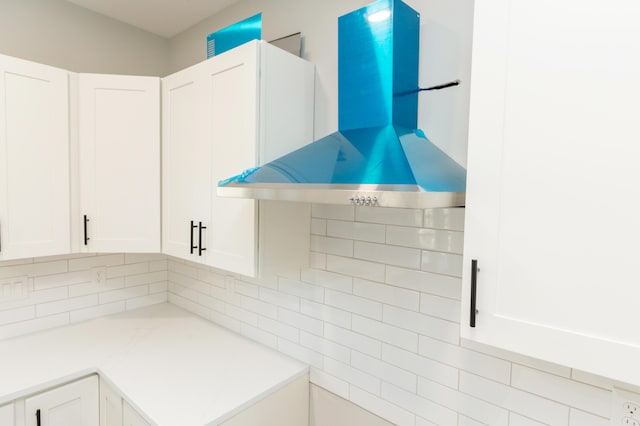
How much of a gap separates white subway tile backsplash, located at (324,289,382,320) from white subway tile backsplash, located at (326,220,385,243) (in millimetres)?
244

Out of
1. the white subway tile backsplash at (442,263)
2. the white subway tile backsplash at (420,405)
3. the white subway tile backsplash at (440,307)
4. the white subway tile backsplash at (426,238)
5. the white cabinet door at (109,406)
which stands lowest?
the white cabinet door at (109,406)

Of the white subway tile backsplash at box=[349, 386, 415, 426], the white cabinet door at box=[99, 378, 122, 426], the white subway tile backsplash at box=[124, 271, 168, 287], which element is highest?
the white subway tile backsplash at box=[124, 271, 168, 287]

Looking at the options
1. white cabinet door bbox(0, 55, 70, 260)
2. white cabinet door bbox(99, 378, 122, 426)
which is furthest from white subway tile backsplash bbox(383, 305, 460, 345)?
white cabinet door bbox(0, 55, 70, 260)

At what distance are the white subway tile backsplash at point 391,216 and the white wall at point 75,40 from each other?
177 cm

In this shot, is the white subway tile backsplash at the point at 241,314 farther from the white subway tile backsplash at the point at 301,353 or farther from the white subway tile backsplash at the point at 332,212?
the white subway tile backsplash at the point at 332,212

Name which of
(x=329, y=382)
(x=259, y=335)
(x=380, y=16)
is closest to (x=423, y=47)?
(x=380, y=16)

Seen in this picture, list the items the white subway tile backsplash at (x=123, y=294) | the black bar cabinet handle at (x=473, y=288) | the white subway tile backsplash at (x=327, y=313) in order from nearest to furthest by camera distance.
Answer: the black bar cabinet handle at (x=473, y=288), the white subway tile backsplash at (x=327, y=313), the white subway tile backsplash at (x=123, y=294)

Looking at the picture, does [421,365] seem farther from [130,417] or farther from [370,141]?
[130,417]

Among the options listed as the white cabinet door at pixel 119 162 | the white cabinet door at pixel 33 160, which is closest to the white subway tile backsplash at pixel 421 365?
the white cabinet door at pixel 119 162

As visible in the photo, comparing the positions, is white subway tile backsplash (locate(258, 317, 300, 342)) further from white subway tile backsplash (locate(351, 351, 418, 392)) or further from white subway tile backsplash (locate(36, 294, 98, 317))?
white subway tile backsplash (locate(36, 294, 98, 317))

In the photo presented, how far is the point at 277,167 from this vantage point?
3.72 ft

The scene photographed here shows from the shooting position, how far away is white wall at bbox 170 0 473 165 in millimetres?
1127

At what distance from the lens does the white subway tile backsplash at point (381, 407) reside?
1.30 meters

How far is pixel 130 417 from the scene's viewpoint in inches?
53.4
